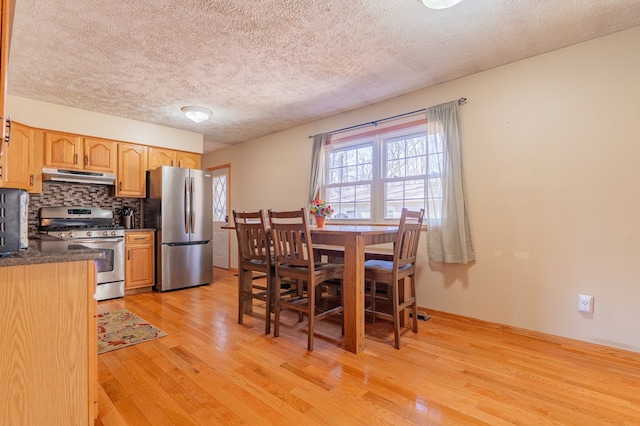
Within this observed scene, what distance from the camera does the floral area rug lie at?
2.46 meters

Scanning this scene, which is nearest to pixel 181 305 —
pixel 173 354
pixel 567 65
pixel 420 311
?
pixel 173 354

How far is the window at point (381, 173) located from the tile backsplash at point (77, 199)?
3026mm

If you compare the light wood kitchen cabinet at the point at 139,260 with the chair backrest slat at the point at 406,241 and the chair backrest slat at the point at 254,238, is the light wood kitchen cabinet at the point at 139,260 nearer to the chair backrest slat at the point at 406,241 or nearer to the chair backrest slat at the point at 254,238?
the chair backrest slat at the point at 254,238

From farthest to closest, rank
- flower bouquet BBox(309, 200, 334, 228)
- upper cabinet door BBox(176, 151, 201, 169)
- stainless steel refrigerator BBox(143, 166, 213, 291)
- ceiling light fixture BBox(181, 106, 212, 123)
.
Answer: upper cabinet door BBox(176, 151, 201, 169), stainless steel refrigerator BBox(143, 166, 213, 291), ceiling light fixture BBox(181, 106, 212, 123), flower bouquet BBox(309, 200, 334, 228)

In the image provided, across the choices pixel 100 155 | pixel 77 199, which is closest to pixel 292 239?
pixel 100 155

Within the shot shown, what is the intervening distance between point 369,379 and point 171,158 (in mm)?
4348

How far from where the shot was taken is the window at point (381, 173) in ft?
11.3

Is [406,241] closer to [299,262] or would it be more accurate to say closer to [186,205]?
[299,262]


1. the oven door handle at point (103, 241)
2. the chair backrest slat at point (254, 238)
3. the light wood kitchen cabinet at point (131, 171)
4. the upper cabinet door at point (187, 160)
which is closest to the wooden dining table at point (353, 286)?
the chair backrest slat at point (254, 238)

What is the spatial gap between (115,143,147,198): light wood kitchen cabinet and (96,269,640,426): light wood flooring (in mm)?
2398

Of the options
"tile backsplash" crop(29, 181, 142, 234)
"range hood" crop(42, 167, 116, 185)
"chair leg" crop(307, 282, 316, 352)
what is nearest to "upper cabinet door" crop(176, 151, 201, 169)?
"tile backsplash" crop(29, 181, 142, 234)

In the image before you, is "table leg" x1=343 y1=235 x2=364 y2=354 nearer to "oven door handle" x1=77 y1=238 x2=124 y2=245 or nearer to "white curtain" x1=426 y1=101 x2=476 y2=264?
"white curtain" x1=426 y1=101 x2=476 y2=264

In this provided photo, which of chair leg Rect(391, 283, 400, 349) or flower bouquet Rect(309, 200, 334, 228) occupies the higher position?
flower bouquet Rect(309, 200, 334, 228)

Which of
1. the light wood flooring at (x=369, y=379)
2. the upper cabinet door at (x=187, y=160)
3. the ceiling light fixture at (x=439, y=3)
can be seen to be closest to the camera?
the light wood flooring at (x=369, y=379)
